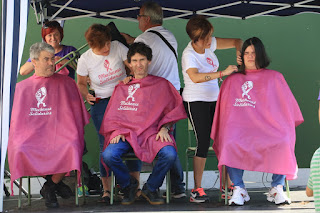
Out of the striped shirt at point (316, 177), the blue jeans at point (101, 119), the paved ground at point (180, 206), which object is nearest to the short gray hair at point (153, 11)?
the blue jeans at point (101, 119)

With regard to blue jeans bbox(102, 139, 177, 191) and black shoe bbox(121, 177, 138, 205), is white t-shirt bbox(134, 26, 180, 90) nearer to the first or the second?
blue jeans bbox(102, 139, 177, 191)

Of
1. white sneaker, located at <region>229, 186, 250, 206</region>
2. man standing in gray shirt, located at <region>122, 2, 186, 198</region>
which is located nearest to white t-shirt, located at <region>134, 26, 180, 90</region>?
man standing in gray shirt, located at <region>122, 2, 186, 198</region>

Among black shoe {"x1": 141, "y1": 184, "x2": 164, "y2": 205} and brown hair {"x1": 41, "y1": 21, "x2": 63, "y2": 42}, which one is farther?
brown hair {"x1": 41, "y1": 21, "x2": 63, "y2": 42}

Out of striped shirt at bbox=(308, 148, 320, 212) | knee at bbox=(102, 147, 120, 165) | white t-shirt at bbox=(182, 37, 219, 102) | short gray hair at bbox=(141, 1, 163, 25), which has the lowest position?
knee at bbox=(102, 147, 120, 165)

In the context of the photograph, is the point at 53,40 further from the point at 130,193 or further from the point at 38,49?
the point at 130,193

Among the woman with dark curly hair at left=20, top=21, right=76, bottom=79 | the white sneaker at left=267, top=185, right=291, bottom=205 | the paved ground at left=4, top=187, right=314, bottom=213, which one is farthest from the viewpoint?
the woman with dark curly hair at left=20, top=21, right=76, bottom=79

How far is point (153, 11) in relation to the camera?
5.23 metres

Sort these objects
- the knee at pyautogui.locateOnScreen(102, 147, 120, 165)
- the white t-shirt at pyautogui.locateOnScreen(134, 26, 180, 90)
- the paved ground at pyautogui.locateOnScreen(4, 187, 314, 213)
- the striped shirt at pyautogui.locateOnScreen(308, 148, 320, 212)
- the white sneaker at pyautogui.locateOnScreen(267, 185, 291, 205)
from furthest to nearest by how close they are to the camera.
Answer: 1. the white t-shirt at pyautogui.locateOnScreen(134, 26, 180, 90)
2. the knee at pyautogui.locateOnScreen(102, 147, 120, 165)
3. the white sneaker at pyautogui.locateOnScreen(267, 185, 291, 205)
4. the paved ground at pyautogui.locateOnScreen(4, 187, 314, 213)
5. the striped shirt at pyautogui.locateOnScreen(308, 148, 320, 212)

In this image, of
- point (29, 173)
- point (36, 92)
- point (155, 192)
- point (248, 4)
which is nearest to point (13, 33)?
point (36, 92)

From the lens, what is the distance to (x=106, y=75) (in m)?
5.18

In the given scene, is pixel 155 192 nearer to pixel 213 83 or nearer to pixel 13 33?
pixel 213 83

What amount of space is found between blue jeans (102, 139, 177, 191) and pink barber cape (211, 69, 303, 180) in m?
0.39

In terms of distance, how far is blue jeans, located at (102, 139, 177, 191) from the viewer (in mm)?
4754

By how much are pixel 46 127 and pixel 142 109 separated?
0.77 metres
